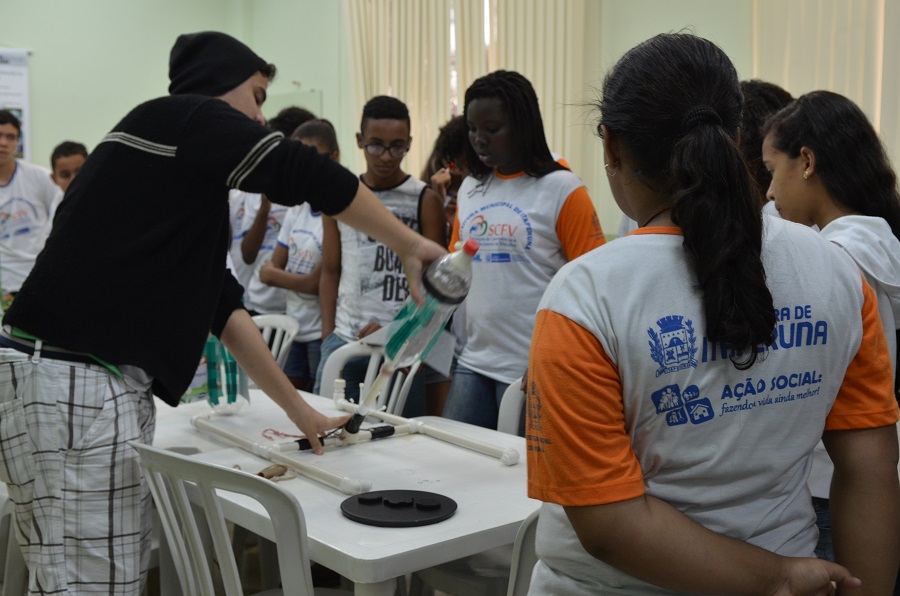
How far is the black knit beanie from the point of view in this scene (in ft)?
5.50

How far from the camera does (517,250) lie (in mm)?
2557

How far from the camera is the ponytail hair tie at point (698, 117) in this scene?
0.91m

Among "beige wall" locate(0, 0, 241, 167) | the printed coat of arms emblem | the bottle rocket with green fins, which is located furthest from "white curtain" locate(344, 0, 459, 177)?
the printed coat of arms emblem

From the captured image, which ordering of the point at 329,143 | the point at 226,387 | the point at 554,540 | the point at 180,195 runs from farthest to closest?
the point at 329,143, the point at 226,387, the point at 180,195, the point at 554,540

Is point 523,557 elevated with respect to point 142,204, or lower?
lower

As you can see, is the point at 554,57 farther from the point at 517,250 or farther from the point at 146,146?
the point at 146,146

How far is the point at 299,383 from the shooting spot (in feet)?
11.1

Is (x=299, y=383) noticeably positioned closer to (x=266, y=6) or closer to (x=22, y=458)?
(x=22, y=458)

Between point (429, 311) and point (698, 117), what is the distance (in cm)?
79

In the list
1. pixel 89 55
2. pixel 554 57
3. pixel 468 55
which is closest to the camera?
pixel 554 57

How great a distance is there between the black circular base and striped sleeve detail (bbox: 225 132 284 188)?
60cm

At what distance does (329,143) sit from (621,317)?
2.92 meters

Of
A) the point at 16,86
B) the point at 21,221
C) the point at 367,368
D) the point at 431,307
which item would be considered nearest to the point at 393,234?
the point at 431,307

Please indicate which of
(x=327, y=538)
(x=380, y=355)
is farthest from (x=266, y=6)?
(x=327, y=538)
